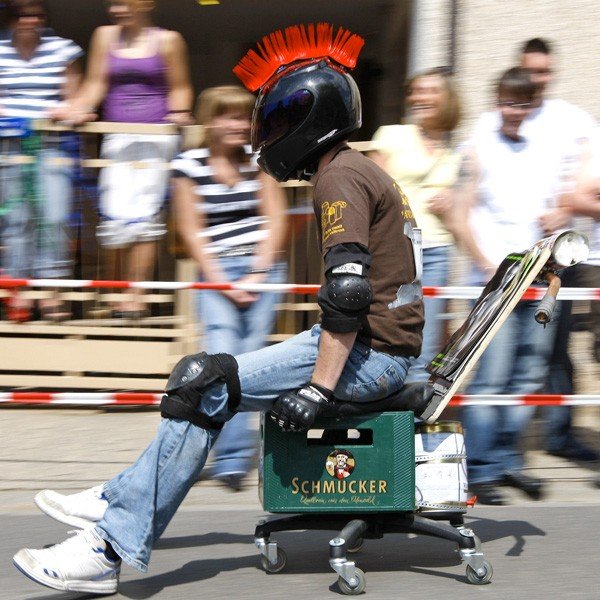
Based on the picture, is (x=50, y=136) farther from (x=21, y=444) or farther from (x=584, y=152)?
(x=584, y=152)

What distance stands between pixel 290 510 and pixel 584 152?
2.77 metres

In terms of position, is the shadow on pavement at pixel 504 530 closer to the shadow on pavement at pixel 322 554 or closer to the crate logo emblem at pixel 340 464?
the shadow on pavement at pixel 322 554

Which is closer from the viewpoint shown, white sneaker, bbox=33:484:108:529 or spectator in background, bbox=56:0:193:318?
white sneaker, bbox=33:484:108:529

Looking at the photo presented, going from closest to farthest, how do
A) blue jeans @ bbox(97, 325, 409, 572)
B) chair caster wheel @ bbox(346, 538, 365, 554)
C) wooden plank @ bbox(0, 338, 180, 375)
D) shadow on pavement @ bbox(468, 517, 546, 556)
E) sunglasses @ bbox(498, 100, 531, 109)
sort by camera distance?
1. blue jeans @ bbox(97, 325, 409, 572)
2. chair caster wheel @ bbox(346, 538, 365, 554)
3. shadow on pavement @ bbox(468, 517, 546, 556)
4. sunglasses @ bbox(498, 100, 531, 109)
5. wooden plank @ bbox(0, 338, 180, 375)

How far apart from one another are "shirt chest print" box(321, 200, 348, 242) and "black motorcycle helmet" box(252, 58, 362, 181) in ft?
0.91

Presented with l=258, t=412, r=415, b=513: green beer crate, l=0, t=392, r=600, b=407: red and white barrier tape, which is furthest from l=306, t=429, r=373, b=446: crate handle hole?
l=0, t=392, r=600, b=407: red and white barrier tape

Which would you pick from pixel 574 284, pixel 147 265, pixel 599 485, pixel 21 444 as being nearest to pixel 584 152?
pixel 574 284

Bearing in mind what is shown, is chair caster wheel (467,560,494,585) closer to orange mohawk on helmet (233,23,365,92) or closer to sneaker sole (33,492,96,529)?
sneaker sole (33,492,96,529)

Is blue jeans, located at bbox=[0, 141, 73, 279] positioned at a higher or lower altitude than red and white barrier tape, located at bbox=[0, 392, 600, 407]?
higher

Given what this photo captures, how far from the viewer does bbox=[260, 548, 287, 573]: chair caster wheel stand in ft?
15.0

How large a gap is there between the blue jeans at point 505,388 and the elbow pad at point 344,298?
1.96 meters

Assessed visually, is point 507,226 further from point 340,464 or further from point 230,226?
point 340,464

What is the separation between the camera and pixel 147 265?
7.55 meters

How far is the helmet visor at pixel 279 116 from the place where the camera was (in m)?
4.28
